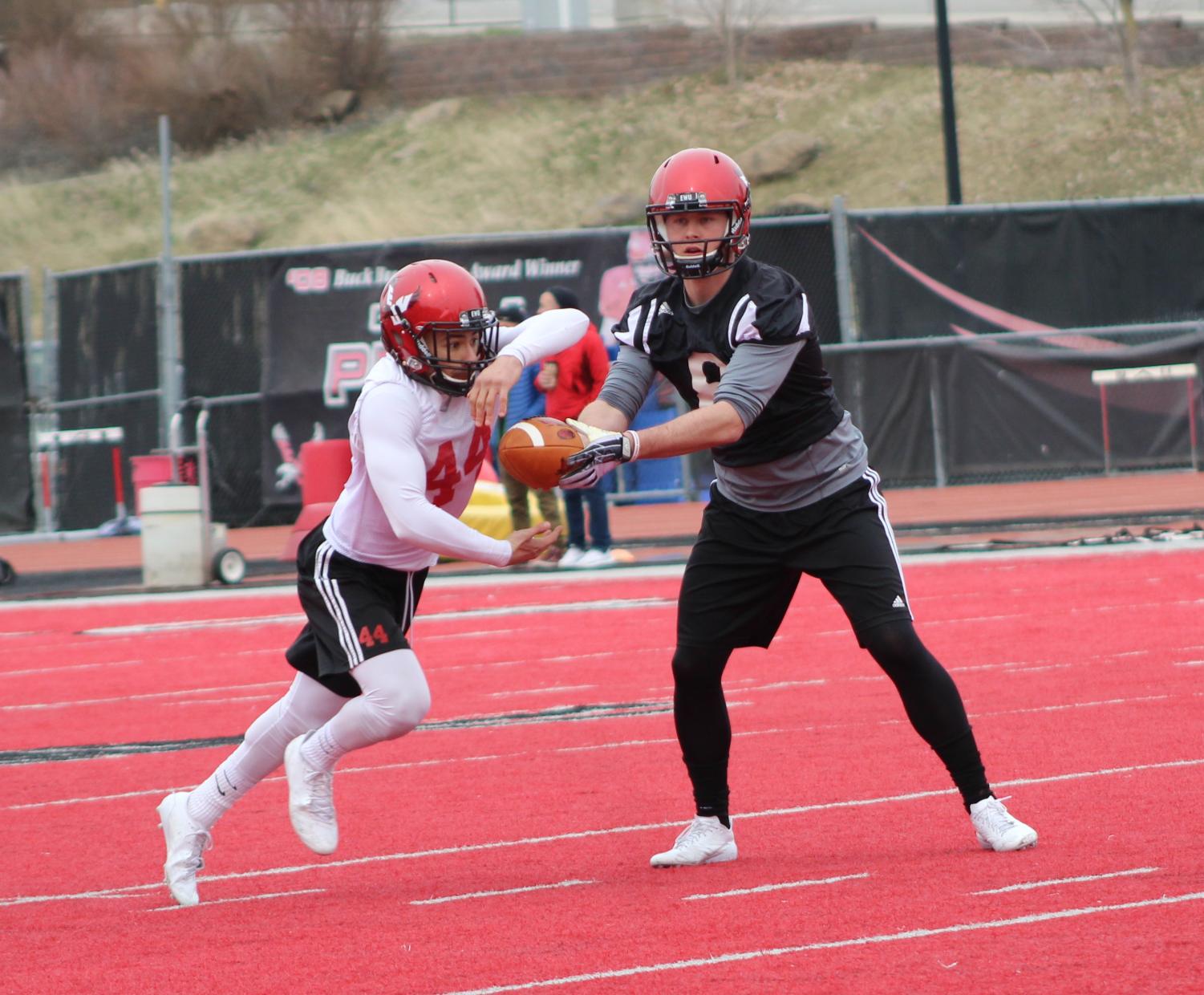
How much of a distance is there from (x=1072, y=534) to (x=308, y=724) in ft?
36.8

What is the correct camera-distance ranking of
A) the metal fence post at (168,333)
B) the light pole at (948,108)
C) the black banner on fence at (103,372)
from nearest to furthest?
the metal fence post at (168,333) < the black banner on fence at (103,372) < the light pole at (948,108)

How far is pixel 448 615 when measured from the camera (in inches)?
501

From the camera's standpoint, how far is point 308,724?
17.9 ft

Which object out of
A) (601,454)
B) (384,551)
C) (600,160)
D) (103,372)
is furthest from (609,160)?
(601,454)

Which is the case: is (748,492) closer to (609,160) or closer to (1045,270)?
(1045,270)

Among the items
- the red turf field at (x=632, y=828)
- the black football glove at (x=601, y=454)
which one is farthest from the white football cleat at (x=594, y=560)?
the black football glove at (x=601, y=454)

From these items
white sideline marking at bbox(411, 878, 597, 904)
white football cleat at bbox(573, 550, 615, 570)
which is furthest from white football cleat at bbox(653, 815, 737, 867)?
white football cleat at bbox(573, 550, 615, 570)

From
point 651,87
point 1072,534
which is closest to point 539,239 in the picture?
point 1072,534

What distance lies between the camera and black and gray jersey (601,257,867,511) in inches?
203

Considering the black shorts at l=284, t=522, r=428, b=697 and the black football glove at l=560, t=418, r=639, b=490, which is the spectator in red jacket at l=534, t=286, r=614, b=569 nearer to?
the black shorts at l=284, t=522, r=428, b=697

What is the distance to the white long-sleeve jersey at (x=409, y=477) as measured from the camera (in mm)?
5086

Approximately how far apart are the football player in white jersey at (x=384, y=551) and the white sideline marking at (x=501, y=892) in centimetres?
37

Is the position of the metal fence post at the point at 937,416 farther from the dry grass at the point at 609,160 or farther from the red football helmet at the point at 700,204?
the dry grass at the point at 609,160

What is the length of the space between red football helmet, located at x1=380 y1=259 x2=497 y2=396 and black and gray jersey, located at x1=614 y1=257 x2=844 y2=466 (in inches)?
19.1
